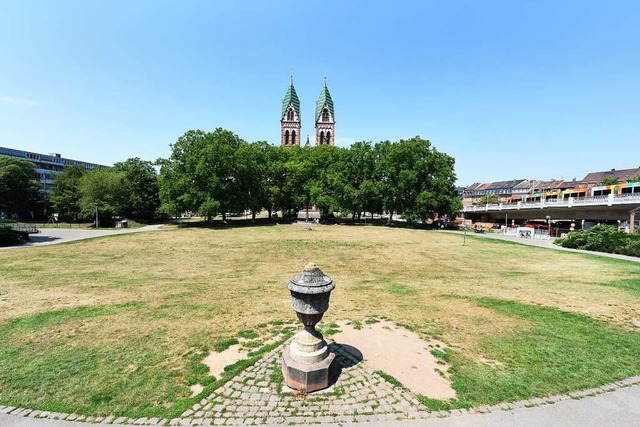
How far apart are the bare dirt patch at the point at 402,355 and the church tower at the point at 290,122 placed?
80.2m

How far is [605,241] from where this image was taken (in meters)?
24.2

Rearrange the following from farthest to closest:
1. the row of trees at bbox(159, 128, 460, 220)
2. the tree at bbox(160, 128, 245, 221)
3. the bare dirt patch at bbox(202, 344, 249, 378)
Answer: the row of trees at bbox(159, 128, 460, 220), the tree at bbox(160, 128, 245, 221), the bare dirt patch at bbox(202, 344, 249, 378)

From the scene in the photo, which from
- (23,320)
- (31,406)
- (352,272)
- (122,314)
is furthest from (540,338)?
(23,320)

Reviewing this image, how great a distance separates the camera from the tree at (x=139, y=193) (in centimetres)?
4653

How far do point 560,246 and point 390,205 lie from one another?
80.6ft

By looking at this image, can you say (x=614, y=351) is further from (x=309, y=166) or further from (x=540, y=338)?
(x=309, y=166)

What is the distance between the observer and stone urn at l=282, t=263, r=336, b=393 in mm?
5305

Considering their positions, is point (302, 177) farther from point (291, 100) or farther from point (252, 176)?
point (291, 100)

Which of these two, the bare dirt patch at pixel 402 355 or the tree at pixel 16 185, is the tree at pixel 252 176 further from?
the tree at pixel 16 185

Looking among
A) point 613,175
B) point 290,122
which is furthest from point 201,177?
point 613,175

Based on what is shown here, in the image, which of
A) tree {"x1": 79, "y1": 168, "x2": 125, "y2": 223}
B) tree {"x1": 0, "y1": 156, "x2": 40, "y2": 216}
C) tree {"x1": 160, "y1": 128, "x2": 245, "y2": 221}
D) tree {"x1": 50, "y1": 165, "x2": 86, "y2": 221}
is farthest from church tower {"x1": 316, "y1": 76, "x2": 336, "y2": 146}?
tree {"x1": 0, "y1": 156, "x2": 40, "y2": 216}

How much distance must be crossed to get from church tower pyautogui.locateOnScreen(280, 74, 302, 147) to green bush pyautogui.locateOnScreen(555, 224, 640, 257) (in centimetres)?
6888

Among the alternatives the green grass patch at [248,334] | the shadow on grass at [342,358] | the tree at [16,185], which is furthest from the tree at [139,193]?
the shadow on grass at [342,358]

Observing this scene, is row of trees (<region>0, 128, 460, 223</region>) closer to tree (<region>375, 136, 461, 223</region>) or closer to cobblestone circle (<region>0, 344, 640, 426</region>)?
tree (<region>375, 136, 461, 223</region>)
